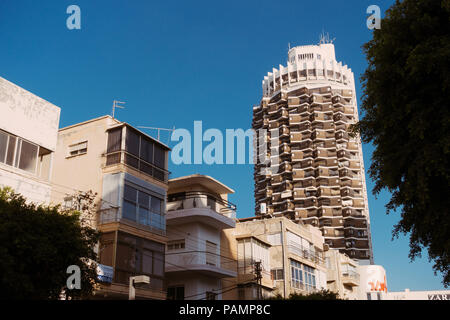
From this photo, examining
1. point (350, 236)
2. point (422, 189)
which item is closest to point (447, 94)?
point (422, 189)

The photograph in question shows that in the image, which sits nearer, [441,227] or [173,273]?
[441,227]

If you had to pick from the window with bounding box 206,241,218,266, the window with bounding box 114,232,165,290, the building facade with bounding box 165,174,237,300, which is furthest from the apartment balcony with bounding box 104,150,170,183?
the window with bounding box 206,241,218,266

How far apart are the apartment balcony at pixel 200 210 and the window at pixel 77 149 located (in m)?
7.23

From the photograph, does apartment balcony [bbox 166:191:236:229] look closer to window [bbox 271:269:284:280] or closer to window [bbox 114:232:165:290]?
window [bbox 114:232:165:290]

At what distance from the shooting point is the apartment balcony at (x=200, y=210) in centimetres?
3322

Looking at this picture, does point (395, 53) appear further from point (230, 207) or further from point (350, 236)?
point (350, 236)

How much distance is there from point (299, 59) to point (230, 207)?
91973 millimetres

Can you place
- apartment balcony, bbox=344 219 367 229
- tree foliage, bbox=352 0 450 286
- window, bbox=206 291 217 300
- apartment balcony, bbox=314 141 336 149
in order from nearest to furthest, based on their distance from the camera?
tree foliage, bbox=352 0 450 286, window, bbox=206 291 217 300, apartment balcony, bbox=344 219 367 229, apartment balcony, bbox=314 141 336 149

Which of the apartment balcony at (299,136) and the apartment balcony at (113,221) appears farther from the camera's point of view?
the apartment balcony at (299,136)

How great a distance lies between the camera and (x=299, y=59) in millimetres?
123688

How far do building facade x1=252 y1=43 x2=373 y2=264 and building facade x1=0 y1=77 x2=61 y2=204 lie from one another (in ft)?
265

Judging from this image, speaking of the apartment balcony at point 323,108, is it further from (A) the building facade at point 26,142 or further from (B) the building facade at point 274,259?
(A) the building facade at point 26,142

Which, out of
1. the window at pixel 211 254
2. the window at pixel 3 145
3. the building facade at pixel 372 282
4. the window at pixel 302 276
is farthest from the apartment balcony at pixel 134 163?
the building facade at pixel 372 282

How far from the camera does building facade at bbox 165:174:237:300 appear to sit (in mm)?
32594
